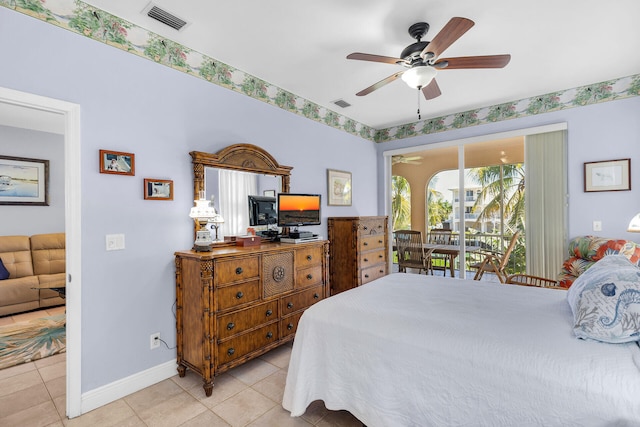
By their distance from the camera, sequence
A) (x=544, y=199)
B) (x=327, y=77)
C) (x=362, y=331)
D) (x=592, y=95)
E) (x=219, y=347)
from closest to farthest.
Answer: (x=362, y=331) → (x=219, y=347) → (x=327, y=77) → (x=592, y=95) → (x=544, y=199)

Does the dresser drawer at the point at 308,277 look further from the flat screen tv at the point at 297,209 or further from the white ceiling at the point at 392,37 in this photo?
the white ceiling at the point at 392,37

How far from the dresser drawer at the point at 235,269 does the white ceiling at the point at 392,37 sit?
6.06 ft

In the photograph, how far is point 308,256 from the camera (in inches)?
120

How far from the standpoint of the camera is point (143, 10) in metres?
2.13

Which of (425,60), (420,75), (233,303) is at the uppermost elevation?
(425,60)

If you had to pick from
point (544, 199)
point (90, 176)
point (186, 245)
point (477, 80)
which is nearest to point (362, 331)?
point (186, 245)

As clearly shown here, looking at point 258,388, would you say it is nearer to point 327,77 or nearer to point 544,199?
point 327,77

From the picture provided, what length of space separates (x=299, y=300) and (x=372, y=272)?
5.16ft

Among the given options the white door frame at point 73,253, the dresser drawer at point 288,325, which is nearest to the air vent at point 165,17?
the white door frame at point 73,253

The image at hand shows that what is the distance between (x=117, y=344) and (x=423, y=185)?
15.8 ft

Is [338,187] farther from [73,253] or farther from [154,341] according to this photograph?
[73,253]

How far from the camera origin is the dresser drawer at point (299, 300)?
2.79 metres

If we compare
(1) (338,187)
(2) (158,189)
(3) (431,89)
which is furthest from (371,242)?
(2) (158,189)

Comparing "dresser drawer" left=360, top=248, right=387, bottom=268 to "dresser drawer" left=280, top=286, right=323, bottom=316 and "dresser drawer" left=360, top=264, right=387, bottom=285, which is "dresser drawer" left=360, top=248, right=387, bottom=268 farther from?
"dresser drawer" left=280, top=286, right=323, bottom=316
